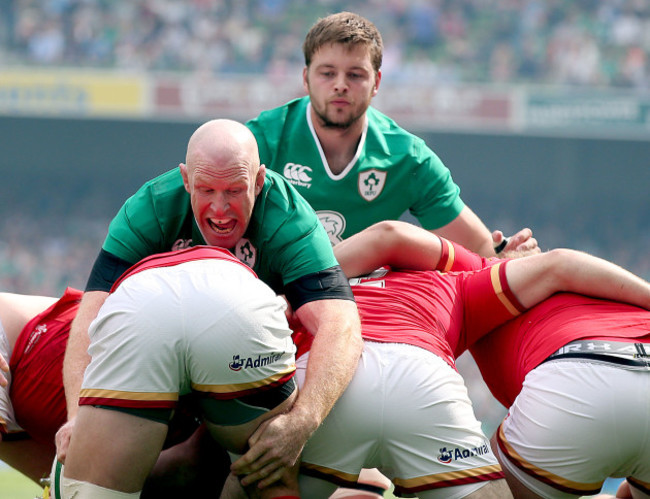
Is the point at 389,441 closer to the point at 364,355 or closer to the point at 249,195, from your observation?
the point at 364,355

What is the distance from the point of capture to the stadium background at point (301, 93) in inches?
712

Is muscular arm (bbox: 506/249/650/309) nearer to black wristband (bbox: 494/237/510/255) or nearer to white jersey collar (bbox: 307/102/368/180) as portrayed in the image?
black wristband (bbox: 494/237/510/255)

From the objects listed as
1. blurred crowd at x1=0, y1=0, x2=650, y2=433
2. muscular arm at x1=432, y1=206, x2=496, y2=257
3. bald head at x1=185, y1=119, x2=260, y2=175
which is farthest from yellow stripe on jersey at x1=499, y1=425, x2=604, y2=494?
blurred crowd at x1=0, y1=0, x2=650, y2=433

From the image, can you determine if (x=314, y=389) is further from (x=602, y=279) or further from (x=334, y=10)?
(x=334, y=10)

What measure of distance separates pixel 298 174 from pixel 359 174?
32 cm

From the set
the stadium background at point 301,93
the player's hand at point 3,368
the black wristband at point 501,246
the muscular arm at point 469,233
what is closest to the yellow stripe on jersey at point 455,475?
the player's hand at point 3,368

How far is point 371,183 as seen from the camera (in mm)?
4535

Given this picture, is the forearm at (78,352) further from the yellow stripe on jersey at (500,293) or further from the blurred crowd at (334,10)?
the blurred crowd at (334,10)

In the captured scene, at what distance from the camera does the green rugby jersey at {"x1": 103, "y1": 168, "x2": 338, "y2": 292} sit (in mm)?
2723

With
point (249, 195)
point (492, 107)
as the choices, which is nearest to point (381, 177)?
point (249, 195)

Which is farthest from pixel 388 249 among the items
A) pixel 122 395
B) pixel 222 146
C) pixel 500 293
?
pixel 122 395

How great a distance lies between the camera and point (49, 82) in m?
18.0

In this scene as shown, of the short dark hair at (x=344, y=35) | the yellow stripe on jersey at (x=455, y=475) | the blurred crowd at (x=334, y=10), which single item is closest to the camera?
the yellow stripe on jersey at (x=455, y=475)

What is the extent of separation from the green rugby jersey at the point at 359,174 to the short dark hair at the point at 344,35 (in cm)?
33
